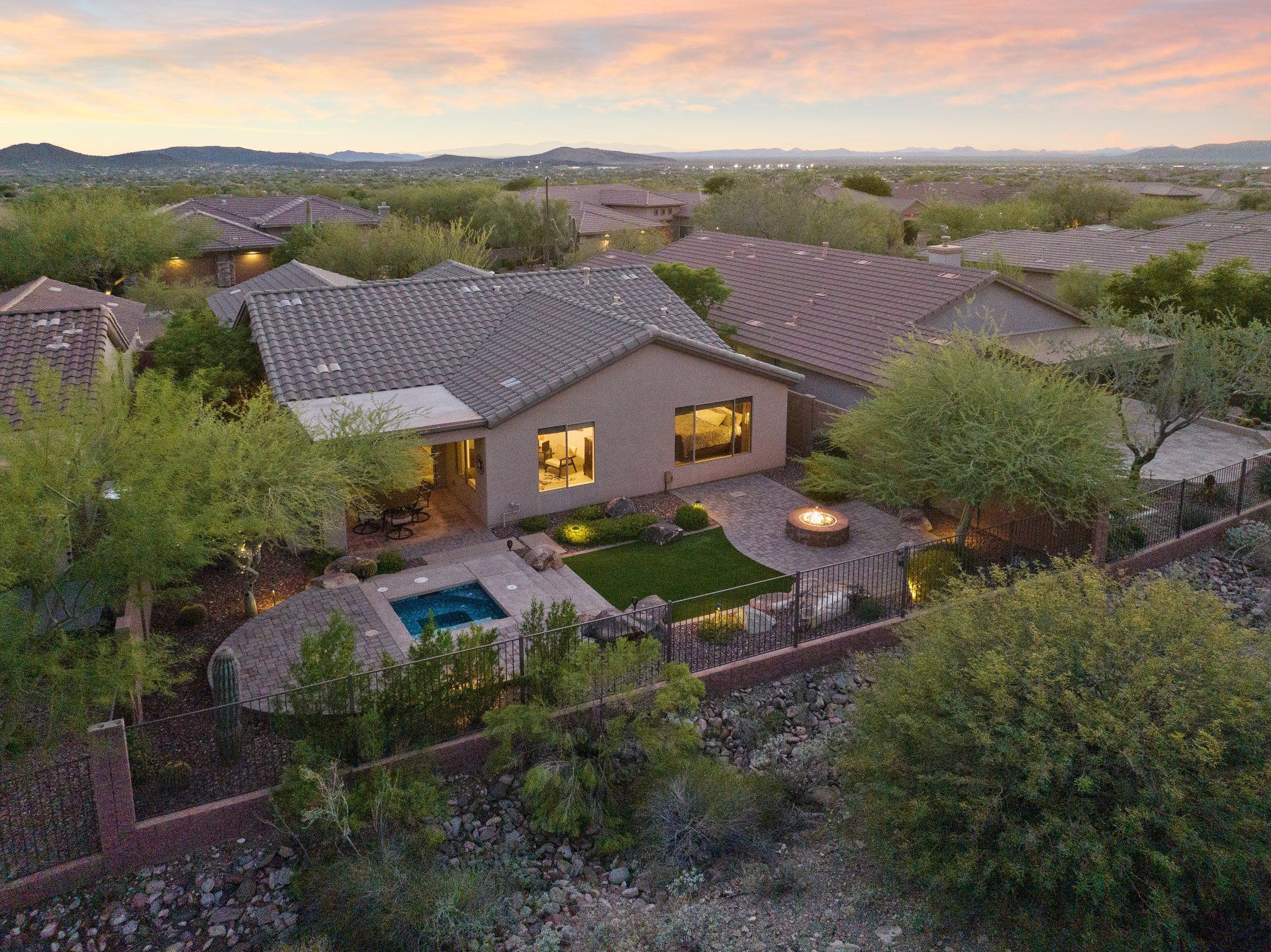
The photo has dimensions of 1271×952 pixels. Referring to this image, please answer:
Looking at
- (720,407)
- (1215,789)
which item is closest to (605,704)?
(1215,789)

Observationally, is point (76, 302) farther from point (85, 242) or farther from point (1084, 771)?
point (1084, 771)

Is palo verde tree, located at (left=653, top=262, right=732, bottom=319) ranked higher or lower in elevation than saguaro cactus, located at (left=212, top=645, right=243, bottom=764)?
higher

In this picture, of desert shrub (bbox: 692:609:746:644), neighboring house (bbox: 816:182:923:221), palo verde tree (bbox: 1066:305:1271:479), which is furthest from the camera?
neighboring house (bbox: 816:182:923:221)

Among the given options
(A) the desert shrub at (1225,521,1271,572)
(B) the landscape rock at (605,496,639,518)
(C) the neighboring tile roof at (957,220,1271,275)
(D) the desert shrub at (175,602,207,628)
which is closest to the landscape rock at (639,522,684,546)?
(B) the landscape rock at (605,496,639,518)

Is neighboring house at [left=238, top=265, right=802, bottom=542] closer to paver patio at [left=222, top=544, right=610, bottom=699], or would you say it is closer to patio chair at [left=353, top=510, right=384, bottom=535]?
patio chair at [left=353, top=510, right=384, bottom=535]

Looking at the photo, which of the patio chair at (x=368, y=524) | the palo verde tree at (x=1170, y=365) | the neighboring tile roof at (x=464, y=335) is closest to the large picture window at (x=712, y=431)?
the neighboring tile roof at (x=464, y=335)

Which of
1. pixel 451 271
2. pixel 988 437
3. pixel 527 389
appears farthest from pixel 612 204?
pixel 988 437
